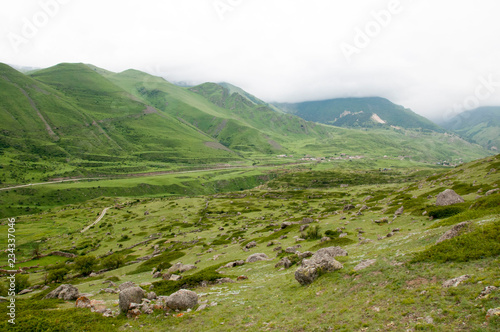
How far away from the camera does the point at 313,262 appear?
2941cm

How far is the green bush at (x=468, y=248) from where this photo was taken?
64.9 feet

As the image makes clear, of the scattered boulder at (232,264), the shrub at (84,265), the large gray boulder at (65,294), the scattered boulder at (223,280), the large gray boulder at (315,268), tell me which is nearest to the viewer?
the large gray boulder at (315,268)

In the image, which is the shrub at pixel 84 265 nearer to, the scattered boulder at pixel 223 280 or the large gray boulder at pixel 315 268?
the scattered boulder at pixel 223 280

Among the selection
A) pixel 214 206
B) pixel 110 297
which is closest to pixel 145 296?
pixel 110 297

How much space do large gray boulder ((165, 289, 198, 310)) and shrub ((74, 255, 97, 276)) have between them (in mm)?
62727

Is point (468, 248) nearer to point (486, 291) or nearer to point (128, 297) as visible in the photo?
point (486, 291)

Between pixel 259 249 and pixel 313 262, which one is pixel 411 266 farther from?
pixel 259 249

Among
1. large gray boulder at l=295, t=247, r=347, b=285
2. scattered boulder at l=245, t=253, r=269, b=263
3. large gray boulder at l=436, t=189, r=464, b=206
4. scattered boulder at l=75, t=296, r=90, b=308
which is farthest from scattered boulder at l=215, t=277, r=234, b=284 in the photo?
large gray boulder at l=436, t=189, r=464, b=206

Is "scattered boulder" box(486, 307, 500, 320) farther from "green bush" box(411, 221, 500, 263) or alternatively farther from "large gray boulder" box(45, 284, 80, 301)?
"large gray boulder" box(45, 284, 80, 301)

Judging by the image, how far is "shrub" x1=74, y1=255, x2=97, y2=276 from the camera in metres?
71.4

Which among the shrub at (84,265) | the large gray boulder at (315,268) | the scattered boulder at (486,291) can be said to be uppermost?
the scattered boulder at (486,291)

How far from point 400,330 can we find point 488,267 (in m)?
9.50

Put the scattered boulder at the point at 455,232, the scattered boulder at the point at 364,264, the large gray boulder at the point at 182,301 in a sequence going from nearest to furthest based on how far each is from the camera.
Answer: the scattered boulder at the point at 455,232 < the scattered boulder at the point at 364,264 < the large gray boulder at the point at 182,301

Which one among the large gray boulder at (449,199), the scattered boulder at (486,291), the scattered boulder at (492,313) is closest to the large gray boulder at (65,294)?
the scattered boulder at (492,313)
